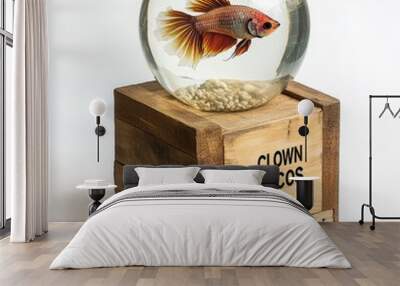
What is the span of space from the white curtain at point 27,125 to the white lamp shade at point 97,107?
24.0 inches

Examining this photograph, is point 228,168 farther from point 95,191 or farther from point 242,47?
point 95,191

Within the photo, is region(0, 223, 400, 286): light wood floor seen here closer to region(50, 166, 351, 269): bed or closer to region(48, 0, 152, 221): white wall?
region(50, 166, 351, 269): bed

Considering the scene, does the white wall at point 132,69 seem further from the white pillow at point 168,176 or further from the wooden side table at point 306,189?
the white pillow at point 168,176

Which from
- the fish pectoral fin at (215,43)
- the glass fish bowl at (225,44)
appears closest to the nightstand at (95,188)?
the glass fish bowl at (225,44)

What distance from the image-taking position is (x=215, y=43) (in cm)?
599

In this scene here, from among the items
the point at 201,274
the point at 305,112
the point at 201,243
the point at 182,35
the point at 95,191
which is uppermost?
the point at 182,35

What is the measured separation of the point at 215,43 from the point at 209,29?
0.13 m

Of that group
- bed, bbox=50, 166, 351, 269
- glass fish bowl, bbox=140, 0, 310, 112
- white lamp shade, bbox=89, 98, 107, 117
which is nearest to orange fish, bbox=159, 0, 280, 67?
glass fish bowl, bbox=140, 0, 310, 112

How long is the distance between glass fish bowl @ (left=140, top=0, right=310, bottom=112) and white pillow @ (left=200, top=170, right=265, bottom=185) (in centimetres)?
62

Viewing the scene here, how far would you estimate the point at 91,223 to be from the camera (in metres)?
4.29

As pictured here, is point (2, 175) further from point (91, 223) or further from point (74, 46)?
point (91, 223)

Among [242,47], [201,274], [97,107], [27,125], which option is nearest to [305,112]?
[242,47]

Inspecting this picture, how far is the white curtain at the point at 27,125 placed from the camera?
5.40 meters

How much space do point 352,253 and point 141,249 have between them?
156 centimetres
